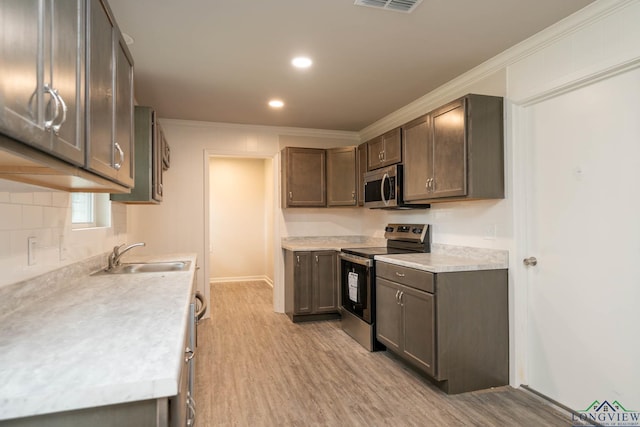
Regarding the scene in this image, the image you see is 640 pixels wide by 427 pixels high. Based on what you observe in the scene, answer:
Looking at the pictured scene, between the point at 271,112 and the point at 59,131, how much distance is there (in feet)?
11.4

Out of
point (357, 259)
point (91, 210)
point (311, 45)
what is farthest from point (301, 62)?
point (91, 210)

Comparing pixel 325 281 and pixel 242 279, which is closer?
pixel 325 281

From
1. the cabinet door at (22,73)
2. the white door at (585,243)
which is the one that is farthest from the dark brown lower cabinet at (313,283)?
the cabinet door at (22,73)

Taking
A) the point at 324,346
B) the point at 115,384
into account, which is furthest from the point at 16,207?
the point at 324,346

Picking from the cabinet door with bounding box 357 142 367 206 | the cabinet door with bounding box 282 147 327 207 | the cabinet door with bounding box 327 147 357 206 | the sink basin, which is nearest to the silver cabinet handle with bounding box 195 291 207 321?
the sink basin

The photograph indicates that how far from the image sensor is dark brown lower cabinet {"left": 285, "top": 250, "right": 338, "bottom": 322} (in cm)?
443

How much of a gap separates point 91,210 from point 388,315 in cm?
255

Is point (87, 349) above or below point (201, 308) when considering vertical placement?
above

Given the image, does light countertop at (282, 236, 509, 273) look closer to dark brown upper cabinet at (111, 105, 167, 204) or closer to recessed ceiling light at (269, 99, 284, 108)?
recessed ceiling light at (269, 99, 284, 108)

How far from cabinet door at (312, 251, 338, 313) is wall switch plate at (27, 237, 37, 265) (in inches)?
119

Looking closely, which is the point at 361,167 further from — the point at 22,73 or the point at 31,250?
the point at 22,73

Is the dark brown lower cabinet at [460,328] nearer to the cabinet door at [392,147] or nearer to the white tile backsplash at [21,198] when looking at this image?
the cabinet door at [392,147]

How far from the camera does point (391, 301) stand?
3.19 meters

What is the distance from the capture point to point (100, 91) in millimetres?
1328
